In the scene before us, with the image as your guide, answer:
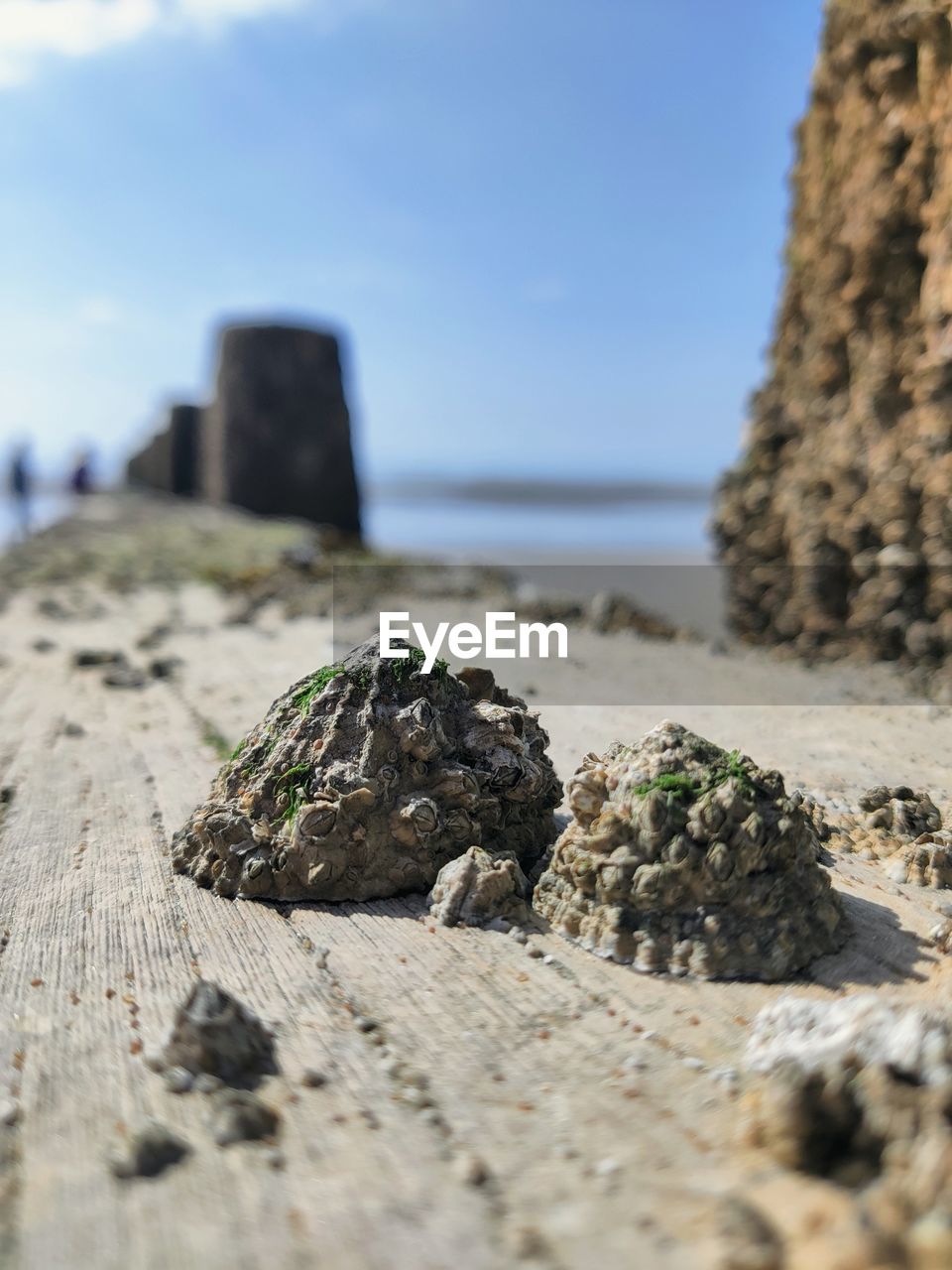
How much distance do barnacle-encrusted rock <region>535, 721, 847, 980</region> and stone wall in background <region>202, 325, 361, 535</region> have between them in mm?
16021

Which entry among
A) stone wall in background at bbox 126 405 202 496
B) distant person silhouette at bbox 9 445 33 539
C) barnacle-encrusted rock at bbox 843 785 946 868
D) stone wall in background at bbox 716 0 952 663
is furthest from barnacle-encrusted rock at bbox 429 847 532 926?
stone wall in background at bbox 126 405 202 496

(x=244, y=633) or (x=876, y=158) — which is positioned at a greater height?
(x=876, y=158)

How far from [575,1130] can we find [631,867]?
0.82 metres

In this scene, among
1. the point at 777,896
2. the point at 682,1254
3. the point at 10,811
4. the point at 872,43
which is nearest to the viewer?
the point at 682,1254

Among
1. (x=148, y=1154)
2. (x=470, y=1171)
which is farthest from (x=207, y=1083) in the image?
(x=470, y=1171)

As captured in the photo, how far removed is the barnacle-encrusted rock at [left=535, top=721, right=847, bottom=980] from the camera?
2.54 m

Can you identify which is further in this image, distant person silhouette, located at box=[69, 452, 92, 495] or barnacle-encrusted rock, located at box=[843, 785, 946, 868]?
distant person silhouette, located at box=[69, 452, 92, 495]

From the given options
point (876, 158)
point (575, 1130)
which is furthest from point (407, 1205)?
point (876, 158)

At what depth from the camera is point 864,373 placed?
22.9 feet

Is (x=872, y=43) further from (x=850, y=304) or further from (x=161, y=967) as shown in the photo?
(x=161, y=967)

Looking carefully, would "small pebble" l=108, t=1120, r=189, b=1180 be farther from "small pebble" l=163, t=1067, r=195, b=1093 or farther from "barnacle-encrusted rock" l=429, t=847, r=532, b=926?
"barnacle-encrusted rock" l=429, t=847, r=532, b=926

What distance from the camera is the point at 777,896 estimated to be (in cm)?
260

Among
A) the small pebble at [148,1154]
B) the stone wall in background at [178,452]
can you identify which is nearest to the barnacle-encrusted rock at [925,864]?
the small pebble at [148,1154]

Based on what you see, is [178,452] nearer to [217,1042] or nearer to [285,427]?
[285,427]
